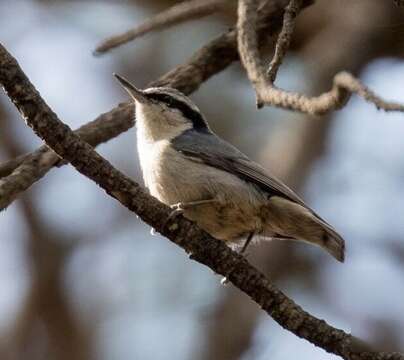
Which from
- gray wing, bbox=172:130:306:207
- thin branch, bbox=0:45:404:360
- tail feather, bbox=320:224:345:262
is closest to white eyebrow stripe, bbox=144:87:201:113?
gray wing, bbox=172:130:306:207

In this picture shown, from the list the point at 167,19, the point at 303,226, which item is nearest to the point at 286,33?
the point at 303,226

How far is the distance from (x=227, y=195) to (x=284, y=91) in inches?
32.5

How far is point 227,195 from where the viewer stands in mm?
4258

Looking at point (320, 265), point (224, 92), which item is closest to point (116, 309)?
point (320, 265)

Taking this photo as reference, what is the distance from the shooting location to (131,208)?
3.29m

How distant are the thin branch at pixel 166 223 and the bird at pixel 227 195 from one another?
1.65ft

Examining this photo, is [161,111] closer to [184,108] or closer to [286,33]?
[184,108]

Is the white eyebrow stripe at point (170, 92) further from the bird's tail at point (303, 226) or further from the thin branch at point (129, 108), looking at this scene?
the bird's tail at point (303, 226)

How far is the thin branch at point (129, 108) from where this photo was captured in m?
3.74

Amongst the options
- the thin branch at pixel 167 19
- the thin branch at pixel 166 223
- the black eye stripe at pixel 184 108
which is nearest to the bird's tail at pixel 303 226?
the thin branch at pixel 166 223

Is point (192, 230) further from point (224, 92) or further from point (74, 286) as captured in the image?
point (224, 92)

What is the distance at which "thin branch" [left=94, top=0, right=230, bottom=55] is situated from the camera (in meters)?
4.60

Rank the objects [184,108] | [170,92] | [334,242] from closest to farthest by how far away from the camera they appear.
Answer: [334,242], [170,92], [184,108]

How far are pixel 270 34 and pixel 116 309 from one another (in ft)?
11.0
